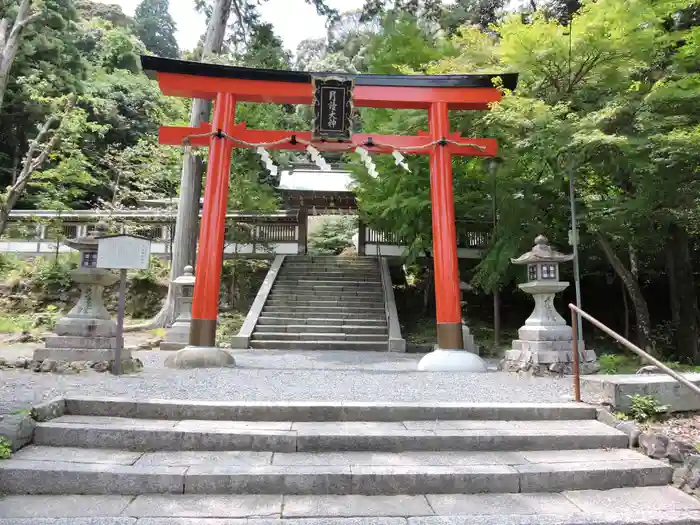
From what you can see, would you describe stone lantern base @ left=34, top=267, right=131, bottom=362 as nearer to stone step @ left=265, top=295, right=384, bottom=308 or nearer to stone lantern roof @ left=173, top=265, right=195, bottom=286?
stone lantern roof @ left=173, top=265, right=195, bottom=286

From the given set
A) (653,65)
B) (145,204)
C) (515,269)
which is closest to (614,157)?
(653,65)

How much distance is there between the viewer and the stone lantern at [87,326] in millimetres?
6109

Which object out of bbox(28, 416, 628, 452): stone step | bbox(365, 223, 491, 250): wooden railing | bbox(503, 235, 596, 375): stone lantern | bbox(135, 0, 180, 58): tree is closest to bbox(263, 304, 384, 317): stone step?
bbox(365, 223, 491, 250): wooden railing

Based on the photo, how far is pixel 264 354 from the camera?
9336mm

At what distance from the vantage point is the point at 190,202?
39.0 ft

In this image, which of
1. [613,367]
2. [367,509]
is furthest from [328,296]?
[367,509]

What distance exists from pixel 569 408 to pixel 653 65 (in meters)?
6.88

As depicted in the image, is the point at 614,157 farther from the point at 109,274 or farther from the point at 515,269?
the point at 109,274

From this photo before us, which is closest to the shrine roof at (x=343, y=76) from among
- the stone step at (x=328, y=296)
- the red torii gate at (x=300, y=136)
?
the red torii gate at (x=300, y=136)

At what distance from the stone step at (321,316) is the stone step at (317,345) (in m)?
0.97

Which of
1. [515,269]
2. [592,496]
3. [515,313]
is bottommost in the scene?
[592,496]

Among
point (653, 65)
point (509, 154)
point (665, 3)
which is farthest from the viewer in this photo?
point (509, 154)

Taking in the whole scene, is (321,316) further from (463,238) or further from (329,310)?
(463,238)

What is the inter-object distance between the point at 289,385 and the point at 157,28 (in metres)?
46.4
